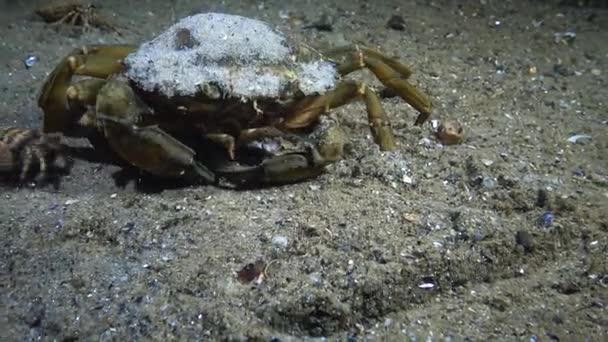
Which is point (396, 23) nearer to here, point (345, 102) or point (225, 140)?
point (345, 102)

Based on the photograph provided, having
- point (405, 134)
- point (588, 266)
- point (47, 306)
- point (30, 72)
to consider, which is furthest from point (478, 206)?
point (30, 72)

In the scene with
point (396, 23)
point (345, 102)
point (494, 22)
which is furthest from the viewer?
point (494, 22)

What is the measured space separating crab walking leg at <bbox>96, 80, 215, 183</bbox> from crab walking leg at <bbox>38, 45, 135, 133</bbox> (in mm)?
393

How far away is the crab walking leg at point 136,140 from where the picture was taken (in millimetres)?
3451

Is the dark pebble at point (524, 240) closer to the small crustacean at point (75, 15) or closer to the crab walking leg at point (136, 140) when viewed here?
the crab walking leg at point (136, 140)

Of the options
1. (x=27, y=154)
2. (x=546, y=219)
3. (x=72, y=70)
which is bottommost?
(x=27, y=154)

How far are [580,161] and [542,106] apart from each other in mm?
857

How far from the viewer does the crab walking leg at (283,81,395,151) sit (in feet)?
12.8

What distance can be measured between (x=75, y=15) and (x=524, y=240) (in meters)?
4.57

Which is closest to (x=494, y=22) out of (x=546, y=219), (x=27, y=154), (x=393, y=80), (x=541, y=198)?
(x=393, y=80)

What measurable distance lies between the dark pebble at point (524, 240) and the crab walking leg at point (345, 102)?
1061mm

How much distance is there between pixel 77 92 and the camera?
3701 mm

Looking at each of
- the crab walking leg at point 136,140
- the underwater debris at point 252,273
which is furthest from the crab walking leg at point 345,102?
the underwater debris at point 252,273

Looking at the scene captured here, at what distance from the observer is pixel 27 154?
3.78m
